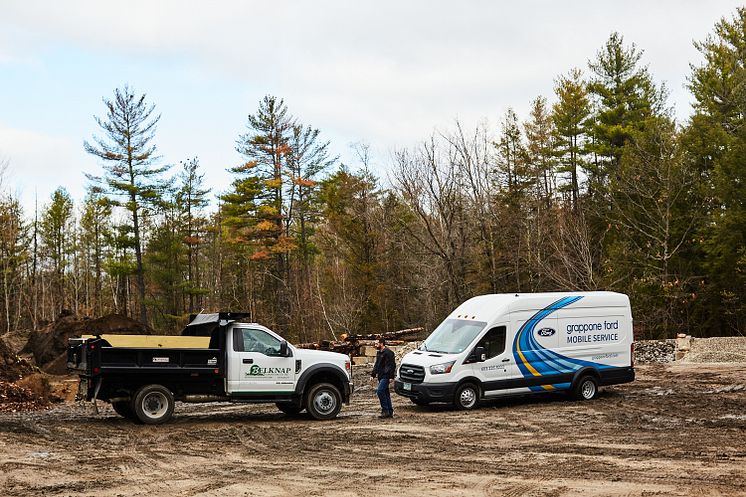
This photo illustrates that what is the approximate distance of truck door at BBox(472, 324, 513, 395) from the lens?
18.2 metres

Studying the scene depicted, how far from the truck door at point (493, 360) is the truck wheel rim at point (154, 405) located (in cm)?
714

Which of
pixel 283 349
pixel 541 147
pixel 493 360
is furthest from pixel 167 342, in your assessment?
pixel 541 147

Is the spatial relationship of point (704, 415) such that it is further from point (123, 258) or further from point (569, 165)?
point (123, 258)

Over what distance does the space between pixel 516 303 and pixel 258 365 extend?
256 inches

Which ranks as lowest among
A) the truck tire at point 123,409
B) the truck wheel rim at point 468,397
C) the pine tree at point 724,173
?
the truck wheel rim at point 468,397

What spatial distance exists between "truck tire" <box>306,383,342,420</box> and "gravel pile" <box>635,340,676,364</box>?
1737 centimetres

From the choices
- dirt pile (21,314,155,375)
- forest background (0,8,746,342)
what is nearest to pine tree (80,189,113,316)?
forest background (0,8,746,342)

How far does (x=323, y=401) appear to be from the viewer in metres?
17.4

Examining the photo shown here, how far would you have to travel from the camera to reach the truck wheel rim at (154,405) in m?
15.9

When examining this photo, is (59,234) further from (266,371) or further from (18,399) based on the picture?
(266,371)

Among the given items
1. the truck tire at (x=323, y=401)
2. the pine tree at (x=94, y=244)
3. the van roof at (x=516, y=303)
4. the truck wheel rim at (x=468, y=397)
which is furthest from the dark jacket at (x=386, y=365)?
the pine tree at (x=94, y=244)

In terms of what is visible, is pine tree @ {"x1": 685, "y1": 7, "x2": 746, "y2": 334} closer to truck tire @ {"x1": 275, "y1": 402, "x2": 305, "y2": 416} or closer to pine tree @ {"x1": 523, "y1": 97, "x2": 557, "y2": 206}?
pine tree @ {"x1": 523, "y1": 97, "x2": 557, "y2": 206}

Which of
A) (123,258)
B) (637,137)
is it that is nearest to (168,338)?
(637,137)

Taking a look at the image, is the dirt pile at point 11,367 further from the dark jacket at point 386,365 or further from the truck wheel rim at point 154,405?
the dark jacket at point 386,365
